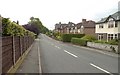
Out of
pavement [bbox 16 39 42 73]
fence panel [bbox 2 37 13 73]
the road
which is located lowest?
the road

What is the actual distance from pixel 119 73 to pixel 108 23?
1687 inches

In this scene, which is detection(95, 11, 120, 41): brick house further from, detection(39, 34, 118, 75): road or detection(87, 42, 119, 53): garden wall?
detection(39, 34, 118, 75): road

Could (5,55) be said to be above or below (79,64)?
above

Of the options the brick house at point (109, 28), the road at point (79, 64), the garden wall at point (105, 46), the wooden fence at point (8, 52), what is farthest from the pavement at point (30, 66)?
the brick house at point (109, 28)

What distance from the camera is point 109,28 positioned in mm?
52719

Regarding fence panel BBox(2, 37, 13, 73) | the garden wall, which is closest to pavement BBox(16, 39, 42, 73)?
fence panel BBox(2, 37, 13, 73)

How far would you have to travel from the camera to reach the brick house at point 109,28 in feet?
162

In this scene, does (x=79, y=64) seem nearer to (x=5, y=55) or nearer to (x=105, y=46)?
(x=5, y=55)

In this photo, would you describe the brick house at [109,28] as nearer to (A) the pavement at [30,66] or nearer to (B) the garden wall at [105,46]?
(B) the garden wall at [105,46]

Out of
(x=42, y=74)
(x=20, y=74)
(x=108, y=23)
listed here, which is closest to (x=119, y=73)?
(x=42, y=74)

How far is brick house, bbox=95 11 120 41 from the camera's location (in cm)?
4950

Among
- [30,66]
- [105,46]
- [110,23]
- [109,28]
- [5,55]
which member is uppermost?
[110,23]

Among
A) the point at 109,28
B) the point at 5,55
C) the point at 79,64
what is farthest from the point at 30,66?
the point at 109,28

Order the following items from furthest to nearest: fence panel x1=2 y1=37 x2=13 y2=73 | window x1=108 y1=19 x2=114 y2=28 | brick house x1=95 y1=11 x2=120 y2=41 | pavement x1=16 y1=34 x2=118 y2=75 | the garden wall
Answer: window x1=108 y1=19 x2=114 y2=28
brick house x1=95 y1=11 x2=120 y2=41
the garden wall
pavement x1=16 y1=34 x2=118 y2=75
fence panel x1=2 y1=37 x2=13 y2=73
